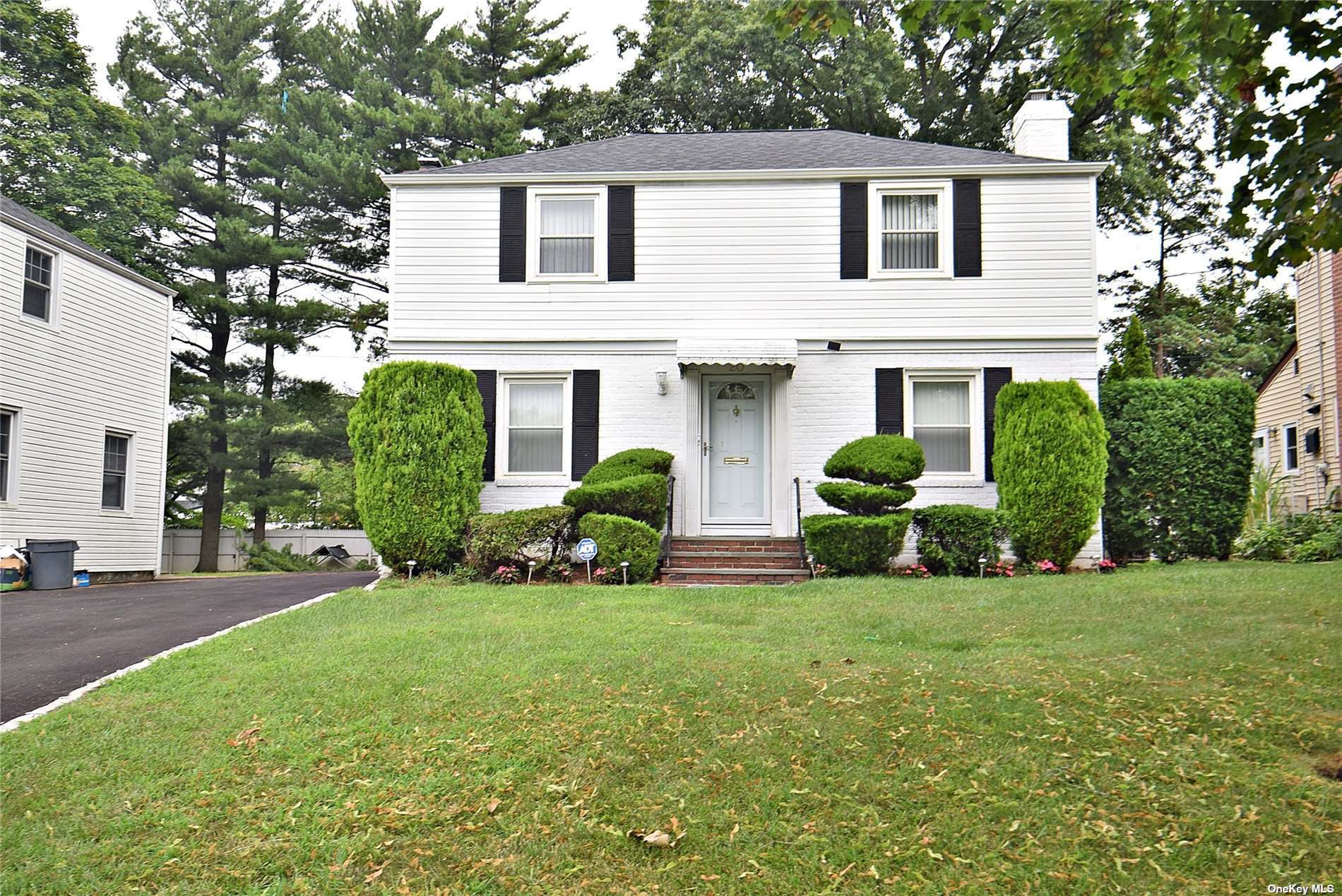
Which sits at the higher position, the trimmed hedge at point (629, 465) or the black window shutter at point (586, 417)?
the black window shutter at point (586, 417)

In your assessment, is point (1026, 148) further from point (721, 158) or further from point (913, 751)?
point (913, 751)

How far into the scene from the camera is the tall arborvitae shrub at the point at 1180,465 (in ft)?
41.5

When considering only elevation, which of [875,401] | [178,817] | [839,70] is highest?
[839,70]

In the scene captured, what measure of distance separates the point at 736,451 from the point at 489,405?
3.36 meters

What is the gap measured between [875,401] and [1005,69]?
16.4 m

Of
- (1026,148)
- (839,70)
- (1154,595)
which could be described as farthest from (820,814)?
(839,70)

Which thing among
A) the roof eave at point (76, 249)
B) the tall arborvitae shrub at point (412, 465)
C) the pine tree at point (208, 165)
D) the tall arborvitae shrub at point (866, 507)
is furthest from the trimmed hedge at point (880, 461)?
the pine tree at point (208, 165)

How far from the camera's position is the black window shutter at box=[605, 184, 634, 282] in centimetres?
1322

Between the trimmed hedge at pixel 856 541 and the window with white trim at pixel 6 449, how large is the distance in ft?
37.7

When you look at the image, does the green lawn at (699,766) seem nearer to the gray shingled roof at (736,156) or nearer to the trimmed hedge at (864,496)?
the trimmed hedge at (864,496)

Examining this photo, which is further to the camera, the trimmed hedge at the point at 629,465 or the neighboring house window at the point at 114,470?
the neighboring house window at the point at 114,470

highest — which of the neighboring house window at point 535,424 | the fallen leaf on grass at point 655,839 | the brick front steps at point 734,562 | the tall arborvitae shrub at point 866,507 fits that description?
the neighboring house window at point 535,424

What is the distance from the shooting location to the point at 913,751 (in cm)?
478

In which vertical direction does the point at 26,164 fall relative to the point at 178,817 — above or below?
above
